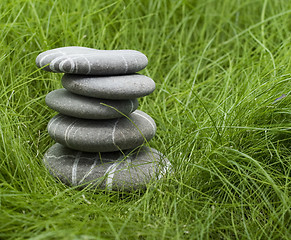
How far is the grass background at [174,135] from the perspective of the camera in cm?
166

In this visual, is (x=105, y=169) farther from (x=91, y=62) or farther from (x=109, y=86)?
(x=91, y=62)

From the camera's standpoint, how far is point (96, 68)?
1944 mm

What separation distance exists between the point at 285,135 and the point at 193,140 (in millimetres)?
445

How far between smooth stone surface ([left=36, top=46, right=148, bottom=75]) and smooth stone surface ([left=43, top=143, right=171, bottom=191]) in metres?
0.41

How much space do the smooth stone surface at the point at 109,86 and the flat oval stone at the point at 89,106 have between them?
0.05 meters

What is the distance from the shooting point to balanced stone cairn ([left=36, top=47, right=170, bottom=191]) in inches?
76.9

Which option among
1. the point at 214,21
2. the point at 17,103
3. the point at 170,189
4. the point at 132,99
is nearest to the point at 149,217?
the point at 170,189

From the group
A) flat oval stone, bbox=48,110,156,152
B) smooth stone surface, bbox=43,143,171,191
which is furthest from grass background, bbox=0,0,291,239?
flat oval stone, bbox=48,110,156,152

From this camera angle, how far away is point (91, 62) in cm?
193

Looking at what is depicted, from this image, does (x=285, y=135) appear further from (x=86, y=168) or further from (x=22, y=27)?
(x=22, y=27)

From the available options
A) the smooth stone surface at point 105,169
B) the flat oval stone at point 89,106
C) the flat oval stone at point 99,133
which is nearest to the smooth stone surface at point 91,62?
the flat oval stone at point 89,106

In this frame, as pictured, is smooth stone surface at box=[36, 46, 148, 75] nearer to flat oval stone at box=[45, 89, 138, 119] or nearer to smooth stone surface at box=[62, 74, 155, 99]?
smooth stone surface at box=[62, 74, 155, 99]

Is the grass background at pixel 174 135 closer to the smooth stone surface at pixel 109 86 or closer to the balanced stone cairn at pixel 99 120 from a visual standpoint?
the balanced stone cairn at pixel 99 120

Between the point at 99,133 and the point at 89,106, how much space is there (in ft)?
0.46
